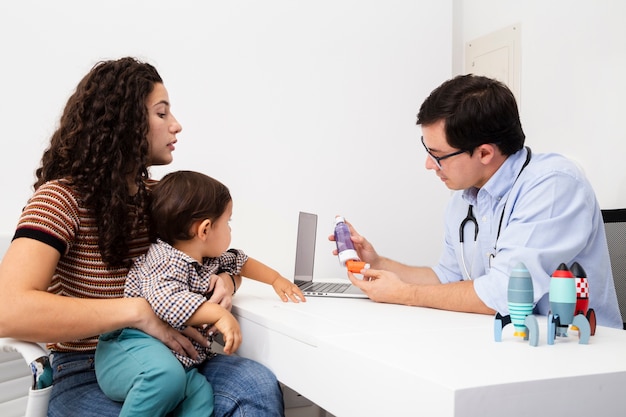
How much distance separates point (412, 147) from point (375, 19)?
62 cm

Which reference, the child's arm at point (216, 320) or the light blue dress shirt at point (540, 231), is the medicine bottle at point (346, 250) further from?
the child's arm at point (216, 320)

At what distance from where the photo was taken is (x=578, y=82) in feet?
7.45

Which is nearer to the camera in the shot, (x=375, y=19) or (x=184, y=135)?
(x=184, y=135)

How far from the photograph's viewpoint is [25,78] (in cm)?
191

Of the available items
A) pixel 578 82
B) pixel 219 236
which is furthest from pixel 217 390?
pixel 578 82

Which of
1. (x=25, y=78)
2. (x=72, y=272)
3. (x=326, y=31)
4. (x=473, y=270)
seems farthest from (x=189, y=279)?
(x=326, y=31)

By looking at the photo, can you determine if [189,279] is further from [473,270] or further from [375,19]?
[375,19]

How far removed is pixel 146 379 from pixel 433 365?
1.90 feet

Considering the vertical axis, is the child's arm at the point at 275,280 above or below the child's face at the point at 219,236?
below

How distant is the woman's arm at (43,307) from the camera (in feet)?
3.42

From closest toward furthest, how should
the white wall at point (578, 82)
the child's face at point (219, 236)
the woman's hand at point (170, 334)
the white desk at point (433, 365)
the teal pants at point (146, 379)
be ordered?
the white desk at point (433, 365) < the teal pants at point (146, 379) < the woman's hand at point (170, 334) < the child's face at point (219, 236) < the white wall at point (578, 82)

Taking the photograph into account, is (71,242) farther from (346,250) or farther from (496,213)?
(496,213)

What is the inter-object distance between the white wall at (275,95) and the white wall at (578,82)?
454 millimetres

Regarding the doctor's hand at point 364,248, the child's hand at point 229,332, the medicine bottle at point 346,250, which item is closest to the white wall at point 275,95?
the doctor's hand at point 364,248
